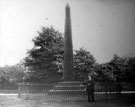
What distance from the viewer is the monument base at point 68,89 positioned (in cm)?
1841

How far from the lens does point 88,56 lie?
39500mm

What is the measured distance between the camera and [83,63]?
3638cm

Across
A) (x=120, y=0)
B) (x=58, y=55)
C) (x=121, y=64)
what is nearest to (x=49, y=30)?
(x=58, y=55)

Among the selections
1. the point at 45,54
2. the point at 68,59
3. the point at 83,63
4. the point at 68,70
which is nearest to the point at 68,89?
the point at 68,70

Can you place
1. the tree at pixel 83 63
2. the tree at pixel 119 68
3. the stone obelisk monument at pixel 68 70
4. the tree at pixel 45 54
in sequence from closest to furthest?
the stone obelisk monument at pixel 68 70, the tree at pixel 45 54, the tree at pixel 83 63, the tree at pixel 119 68

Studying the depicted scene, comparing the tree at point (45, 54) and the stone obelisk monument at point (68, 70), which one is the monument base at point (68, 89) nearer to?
the stone obelisk monument at point (68, 70)

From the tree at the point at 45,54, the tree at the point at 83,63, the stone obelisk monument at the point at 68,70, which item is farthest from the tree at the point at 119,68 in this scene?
the stone obelisk monument at the point at 68,70

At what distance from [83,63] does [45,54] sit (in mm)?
6428

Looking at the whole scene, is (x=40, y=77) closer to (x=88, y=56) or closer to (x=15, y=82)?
(x=15, y=82)

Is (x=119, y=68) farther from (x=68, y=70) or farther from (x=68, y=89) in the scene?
(x=68, y=89)

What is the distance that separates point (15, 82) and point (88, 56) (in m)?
13.4

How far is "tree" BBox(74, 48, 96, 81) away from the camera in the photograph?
34841mm

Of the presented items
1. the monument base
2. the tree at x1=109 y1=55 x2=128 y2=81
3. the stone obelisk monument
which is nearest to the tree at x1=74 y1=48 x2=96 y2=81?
the tree at x1=109 y1=55 x2=128 y2=81

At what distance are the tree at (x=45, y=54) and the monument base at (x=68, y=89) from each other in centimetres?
1410
